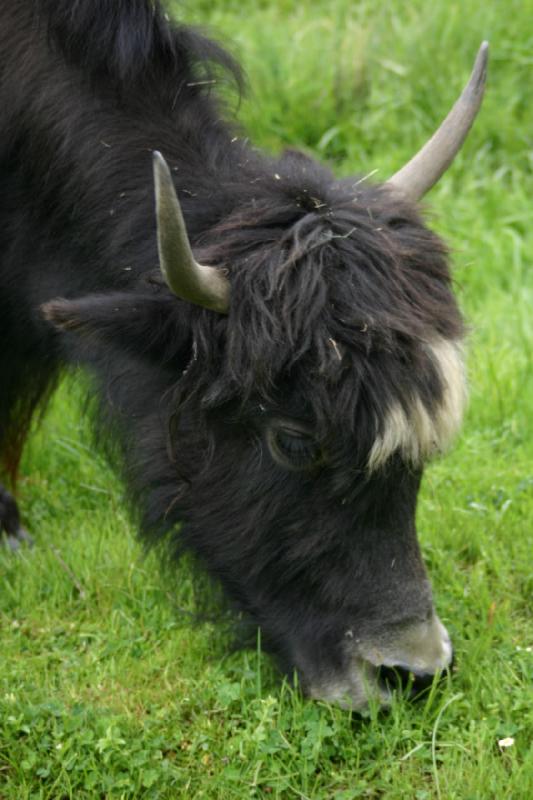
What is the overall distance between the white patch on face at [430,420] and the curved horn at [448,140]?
2.58 feet

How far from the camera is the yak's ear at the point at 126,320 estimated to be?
354 cm

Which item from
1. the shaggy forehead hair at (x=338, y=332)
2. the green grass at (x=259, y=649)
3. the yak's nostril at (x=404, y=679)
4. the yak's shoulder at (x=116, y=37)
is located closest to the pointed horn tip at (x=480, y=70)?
the green grass at (x=259, y=649)

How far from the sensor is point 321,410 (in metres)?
3.50

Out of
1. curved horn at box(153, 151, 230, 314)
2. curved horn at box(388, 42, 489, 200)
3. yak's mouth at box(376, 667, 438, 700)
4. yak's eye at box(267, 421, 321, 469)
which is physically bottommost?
yak's mouth at box(376, 667, 438, 700)

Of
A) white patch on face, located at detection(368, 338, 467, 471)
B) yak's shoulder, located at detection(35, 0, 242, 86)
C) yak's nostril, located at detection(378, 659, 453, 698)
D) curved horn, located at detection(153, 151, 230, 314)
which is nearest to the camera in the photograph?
curved horn, located at detection(153, 151, 230, 314)

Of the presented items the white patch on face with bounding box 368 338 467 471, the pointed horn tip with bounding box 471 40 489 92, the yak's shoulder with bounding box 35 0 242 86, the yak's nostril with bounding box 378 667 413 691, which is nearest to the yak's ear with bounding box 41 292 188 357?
the white patch on face with bounding box 368 338 467 471

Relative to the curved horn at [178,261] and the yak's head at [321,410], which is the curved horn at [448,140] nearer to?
the yak's head at [321,410]

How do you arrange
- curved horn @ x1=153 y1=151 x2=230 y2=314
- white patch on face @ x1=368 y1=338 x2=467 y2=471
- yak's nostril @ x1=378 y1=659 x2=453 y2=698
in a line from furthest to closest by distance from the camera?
1. yak's nostril @ x1=378 y1=659 x2=453 y2=698
2. white patch on face @ x1=368 y1=338 x2=467 y2=471
3. curved horn @ x1=153 y1=151 x2=230 y2=314

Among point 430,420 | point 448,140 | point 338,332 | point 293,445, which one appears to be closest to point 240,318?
point 338,332

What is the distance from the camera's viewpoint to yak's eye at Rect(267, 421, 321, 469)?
358 cm

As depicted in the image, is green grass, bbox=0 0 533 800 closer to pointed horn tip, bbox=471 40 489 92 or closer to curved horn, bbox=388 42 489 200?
curved horn, bbox=388 42 489 200

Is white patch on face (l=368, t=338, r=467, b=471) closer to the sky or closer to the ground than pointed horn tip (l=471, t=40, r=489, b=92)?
closer to the ground

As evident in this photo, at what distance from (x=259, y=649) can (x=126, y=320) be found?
3.79 feet

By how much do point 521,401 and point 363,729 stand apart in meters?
2.27
